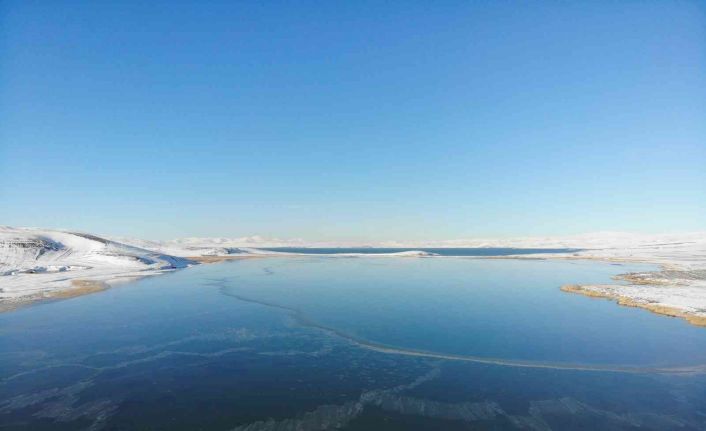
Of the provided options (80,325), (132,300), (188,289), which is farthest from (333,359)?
(188,289)

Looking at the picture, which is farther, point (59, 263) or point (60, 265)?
point (59, 263)

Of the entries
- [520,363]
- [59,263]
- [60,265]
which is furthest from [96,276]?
[520,363]

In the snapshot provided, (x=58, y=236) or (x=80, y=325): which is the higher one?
(x=58, y=236)

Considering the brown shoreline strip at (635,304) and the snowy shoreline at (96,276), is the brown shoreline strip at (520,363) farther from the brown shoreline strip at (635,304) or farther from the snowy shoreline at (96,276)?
the snowy shoreline at (96,276)

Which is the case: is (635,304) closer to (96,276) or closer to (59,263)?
(96,276)

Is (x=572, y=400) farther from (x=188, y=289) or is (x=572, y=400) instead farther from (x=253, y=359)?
(x=188, y=289)

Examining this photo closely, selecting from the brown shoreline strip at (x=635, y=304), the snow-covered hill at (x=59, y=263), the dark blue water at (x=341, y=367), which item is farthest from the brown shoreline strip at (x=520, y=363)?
the snow-covered hill at (x=59, y=263)

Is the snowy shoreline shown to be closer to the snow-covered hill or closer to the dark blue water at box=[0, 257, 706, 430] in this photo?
the snow-covered hill
